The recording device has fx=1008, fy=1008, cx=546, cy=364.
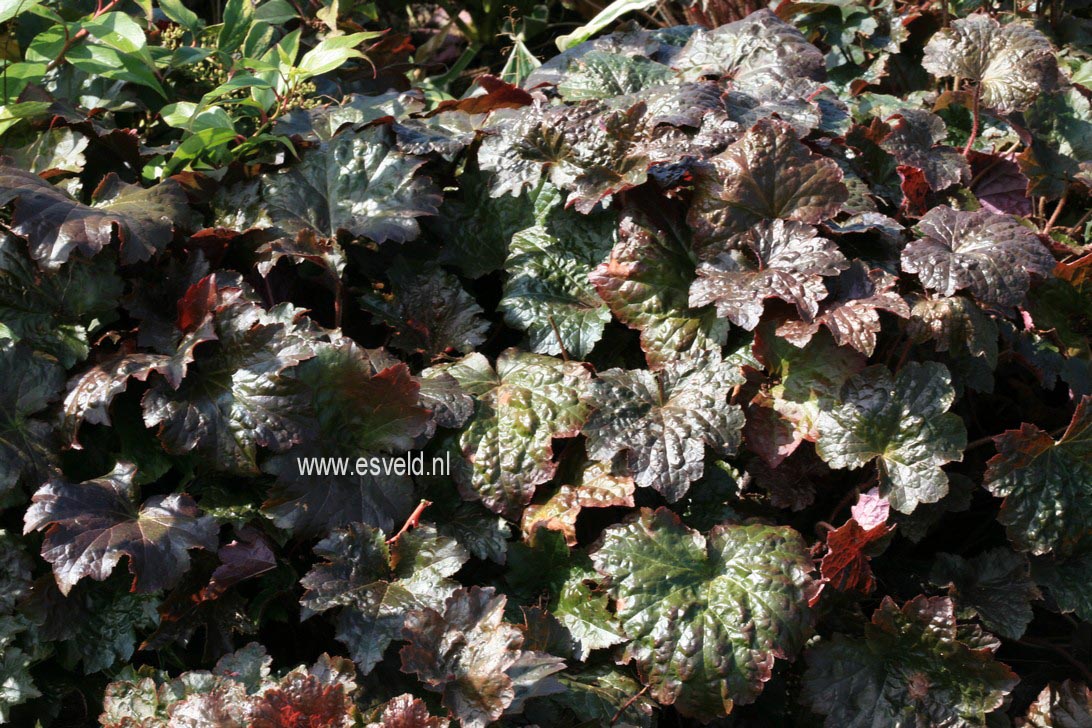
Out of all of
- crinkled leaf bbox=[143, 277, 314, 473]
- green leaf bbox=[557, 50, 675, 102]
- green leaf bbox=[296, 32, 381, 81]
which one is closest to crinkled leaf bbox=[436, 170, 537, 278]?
green leaf bbox=[557, 50, 675, 102]

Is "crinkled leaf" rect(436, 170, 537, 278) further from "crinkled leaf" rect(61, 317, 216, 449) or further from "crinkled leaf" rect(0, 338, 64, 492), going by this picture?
"crinkled leaf" rect(0, 338, 64, 492)

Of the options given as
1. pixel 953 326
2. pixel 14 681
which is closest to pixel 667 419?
pixel 953 326

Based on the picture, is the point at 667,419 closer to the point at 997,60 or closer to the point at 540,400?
the point at 540,400

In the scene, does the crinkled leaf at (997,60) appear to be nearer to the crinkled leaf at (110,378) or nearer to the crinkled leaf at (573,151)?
the crinkled leaf at (573,151)

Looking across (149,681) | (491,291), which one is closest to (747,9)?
(491,291)

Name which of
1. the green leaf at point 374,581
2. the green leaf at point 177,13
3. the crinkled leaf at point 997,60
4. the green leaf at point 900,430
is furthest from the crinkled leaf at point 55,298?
the crinkled leaf at point 997,60

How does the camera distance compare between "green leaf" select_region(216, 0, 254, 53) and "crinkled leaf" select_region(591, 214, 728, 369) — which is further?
"green leaf" select_region(216, 0, 254, 53)
